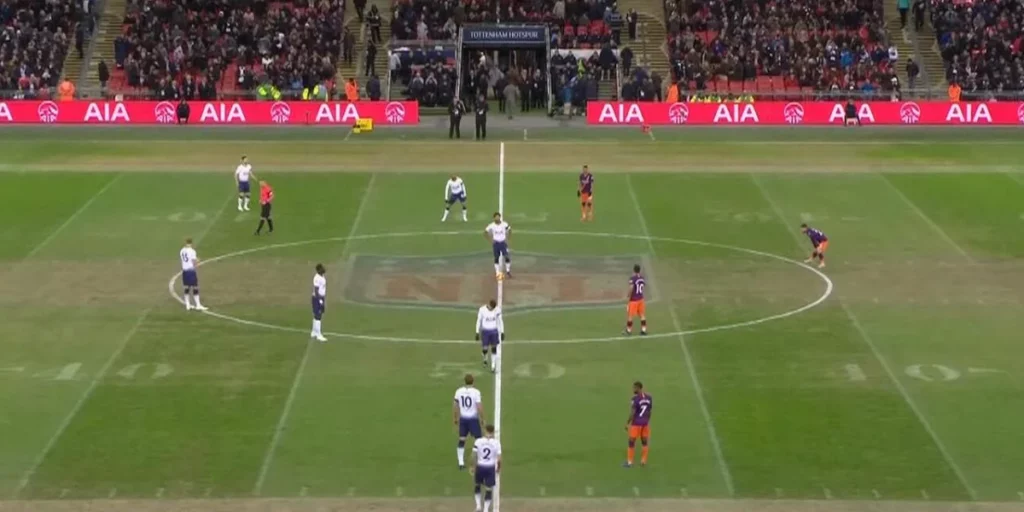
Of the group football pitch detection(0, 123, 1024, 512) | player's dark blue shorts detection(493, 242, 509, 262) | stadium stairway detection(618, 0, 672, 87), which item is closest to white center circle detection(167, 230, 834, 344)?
football pitch detection(0, 123, 1024, 512)

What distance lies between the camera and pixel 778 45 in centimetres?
9219

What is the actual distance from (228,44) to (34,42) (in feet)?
32.8

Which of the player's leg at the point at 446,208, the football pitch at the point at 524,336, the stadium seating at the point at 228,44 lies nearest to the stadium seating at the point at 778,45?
the football pitch at the point at 524,336

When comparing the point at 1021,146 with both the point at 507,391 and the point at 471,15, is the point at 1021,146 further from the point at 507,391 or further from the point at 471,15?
the point at 507,391

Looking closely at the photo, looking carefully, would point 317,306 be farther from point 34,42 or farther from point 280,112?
point 34,42

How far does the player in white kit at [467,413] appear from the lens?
→ 31391 millimetres

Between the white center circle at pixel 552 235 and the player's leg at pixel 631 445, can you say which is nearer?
the player's leg at pixel 631 445

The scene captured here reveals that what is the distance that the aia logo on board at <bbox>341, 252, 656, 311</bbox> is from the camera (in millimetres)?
46094

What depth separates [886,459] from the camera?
3244 cm

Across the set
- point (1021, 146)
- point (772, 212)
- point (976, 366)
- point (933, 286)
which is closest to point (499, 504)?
point (976, 366)

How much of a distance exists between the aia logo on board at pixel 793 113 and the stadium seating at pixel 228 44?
22.8m

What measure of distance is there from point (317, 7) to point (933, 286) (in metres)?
54.4

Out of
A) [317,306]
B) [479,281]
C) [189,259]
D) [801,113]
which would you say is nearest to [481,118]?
[801,113]

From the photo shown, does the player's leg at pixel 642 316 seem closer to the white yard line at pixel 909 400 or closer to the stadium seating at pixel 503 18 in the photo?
the white yard line at pixel 909 400
